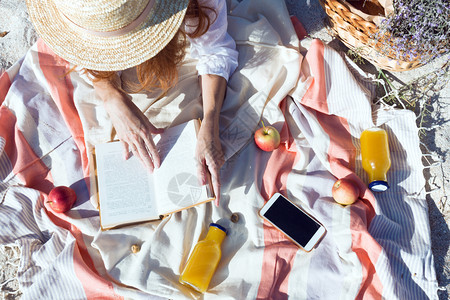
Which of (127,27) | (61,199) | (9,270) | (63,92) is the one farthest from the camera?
(63,92)

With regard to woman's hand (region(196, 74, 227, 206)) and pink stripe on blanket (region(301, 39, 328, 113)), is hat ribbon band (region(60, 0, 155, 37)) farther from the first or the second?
pink stripe on blanket (region(301, 39, 328, 113))

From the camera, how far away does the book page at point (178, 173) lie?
5.04 feet

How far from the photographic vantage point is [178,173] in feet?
5.13

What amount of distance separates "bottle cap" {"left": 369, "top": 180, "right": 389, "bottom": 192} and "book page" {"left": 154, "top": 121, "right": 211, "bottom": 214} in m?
0.74

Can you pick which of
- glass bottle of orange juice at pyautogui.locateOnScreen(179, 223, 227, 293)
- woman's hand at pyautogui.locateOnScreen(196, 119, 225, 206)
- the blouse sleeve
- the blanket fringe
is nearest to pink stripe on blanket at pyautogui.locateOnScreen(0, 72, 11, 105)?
the blanket fringe

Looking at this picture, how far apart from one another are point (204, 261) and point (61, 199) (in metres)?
0.68

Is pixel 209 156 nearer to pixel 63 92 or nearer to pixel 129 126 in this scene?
pixel 129 126

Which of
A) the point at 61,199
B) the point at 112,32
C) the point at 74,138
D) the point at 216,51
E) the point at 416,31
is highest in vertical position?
the point at 112,32

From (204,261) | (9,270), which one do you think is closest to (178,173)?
(204,261)

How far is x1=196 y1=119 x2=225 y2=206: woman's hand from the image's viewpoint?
1550 millimetres

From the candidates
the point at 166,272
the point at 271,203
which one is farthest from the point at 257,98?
the point at 166,272

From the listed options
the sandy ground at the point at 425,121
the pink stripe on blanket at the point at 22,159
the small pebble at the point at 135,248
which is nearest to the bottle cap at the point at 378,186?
the sandy ground at the point at 425,121

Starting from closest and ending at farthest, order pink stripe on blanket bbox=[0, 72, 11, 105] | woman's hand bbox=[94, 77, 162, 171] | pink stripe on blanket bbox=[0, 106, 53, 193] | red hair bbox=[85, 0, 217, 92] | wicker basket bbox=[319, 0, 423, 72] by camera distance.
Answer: red hair bbox=[85, 0, 217, 92]
woman's hand bbox=[94, 77, 162, 171]
wicker basket bbox=[319, 0, 423, 72]
pink stripe on blanket bbox=[0, 106, 53, 193]
pink stripe on blanket bbox=[0, 72, 11, 105]

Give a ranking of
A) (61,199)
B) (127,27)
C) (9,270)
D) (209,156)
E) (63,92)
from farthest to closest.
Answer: (63,92)
(9,270)
(61,199)
(209,156)
(127,27)
